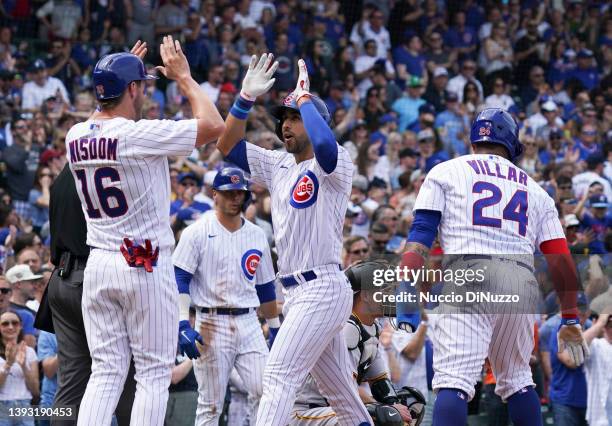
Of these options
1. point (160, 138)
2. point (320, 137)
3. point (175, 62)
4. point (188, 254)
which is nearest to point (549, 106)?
point (188, 254)

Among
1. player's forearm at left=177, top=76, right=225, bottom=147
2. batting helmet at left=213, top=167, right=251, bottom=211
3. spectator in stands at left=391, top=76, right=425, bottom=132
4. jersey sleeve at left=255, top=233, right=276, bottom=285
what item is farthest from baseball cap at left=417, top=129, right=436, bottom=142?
player's forearm at left=177, top=76, right=225, bottom=147

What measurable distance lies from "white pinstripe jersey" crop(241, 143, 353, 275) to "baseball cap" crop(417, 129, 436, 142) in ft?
26.4

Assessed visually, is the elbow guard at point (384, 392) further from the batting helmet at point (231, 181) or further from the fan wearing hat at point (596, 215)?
the fan wearing hat at point (596, 215)

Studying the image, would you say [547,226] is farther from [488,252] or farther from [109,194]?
[109,194]

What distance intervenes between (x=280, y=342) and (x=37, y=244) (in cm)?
445

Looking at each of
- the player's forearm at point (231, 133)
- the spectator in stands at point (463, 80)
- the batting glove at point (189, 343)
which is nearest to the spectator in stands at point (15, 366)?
the batting glove at point (189, 343)

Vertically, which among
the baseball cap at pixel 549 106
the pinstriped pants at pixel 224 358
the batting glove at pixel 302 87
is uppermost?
the baseball cap at pixel 549 106

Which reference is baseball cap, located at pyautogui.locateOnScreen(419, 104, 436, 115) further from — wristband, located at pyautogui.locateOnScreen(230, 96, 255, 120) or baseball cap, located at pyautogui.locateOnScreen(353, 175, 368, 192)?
wristband, located at pyautogui.locateOnScreen(230, 96, 255, 120)

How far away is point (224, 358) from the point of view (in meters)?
7.39

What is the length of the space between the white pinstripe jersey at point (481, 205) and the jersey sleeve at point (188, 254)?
231 centimetres

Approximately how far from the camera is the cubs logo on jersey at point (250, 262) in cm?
758

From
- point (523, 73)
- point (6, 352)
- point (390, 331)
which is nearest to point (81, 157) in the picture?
point (6, 352)

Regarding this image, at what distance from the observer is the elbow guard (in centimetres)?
626

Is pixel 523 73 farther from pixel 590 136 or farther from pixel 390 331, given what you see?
pixel 390 331
